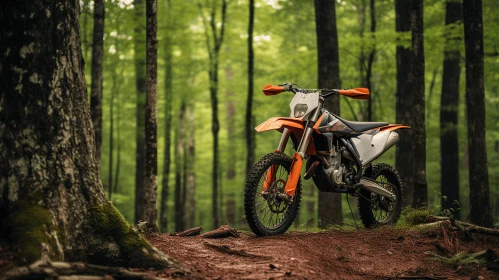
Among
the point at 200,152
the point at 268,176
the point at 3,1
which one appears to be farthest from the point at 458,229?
the point at 200,152

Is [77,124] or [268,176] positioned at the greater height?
[77,124]

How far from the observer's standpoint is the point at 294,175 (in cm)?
671

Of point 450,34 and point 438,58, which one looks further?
point 438,58

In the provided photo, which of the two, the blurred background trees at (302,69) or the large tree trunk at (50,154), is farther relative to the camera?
the blurred background trees at (302,69)

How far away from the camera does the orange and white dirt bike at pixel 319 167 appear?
665 cm

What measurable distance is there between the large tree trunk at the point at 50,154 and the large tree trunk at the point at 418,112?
5.83m

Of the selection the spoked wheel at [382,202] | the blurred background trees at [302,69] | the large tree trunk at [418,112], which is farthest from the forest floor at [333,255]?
the blurred background trees at [302,69]

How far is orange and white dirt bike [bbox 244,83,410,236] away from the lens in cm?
665

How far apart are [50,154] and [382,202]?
5386 mm

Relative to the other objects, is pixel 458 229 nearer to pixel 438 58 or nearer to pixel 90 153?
pixel 90 153

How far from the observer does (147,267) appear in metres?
4.62

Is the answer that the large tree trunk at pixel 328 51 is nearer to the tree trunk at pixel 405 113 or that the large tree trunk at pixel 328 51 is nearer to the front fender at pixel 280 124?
the tree trunk at pixel 405 113

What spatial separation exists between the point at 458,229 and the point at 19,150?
19.4 ft

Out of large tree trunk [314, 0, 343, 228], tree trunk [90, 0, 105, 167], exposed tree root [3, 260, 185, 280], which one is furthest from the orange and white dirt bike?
tree trunk [90, 0, 105, 167]
